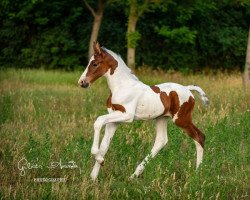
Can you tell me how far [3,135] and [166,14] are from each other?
2303 cm

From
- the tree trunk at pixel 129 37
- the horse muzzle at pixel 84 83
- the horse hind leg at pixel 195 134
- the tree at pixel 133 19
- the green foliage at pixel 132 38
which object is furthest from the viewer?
the tree trunk at pixel 129 37

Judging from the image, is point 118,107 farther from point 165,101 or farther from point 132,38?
point 132,38

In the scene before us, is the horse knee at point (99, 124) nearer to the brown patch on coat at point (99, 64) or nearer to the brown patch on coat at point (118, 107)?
the brown patch on coat at point (118, 107)

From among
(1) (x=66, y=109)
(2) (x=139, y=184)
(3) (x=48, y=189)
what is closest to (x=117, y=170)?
(2) (x=139, y=184)

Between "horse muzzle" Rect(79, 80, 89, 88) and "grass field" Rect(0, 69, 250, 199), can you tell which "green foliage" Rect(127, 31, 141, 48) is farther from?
"horse muzzle" Rect(79, 80, 89, 88)

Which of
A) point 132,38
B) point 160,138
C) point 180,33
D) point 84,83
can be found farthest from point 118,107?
point 180,33

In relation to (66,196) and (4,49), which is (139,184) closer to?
(66,196)

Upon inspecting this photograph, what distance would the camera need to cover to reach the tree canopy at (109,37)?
102ft

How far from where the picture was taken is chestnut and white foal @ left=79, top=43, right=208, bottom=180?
6.81m

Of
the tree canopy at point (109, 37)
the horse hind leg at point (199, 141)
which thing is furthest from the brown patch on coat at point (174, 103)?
the tree canopy at point (109, 37)

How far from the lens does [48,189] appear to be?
6492mm

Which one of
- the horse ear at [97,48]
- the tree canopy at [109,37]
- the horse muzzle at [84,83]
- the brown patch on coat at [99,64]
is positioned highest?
the horse ear at [97,48]

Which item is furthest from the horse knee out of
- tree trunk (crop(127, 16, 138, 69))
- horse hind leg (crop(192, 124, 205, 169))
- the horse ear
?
tree trunk (crop(127, 16, 138, 69))
